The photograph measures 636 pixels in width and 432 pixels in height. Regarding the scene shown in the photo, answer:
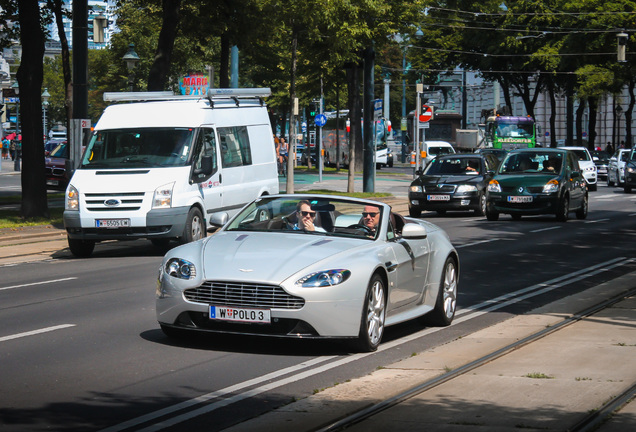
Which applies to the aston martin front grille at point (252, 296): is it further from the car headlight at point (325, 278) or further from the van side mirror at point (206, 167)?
the van side mirror at point (206, 167)

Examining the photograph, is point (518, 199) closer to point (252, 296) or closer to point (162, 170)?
point (162, 170)

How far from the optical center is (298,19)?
36625mm

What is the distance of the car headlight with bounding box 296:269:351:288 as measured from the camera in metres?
9.01

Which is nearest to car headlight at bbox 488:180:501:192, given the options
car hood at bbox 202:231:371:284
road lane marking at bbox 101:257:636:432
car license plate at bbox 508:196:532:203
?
car license plate at bbox 508:196:532:203

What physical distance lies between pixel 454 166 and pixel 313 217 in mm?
20655

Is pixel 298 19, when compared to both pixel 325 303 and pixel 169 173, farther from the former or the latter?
pixel 325 303

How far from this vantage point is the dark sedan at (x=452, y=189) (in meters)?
29.2

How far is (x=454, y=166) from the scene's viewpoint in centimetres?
3067

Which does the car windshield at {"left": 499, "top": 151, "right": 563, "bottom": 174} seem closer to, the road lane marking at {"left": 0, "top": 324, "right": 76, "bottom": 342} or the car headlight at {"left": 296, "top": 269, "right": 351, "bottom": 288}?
the road lane marking at {"left": 0, "top": 324, "right": 76, "bottom": 342}

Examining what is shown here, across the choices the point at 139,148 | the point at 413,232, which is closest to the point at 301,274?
the point at 413,232

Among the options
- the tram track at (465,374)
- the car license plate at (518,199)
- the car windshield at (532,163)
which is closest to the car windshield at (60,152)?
the car windshield at (532,163)

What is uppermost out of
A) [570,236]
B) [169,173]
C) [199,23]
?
[199,23]

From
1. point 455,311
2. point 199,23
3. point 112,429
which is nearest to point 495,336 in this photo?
point 455,311

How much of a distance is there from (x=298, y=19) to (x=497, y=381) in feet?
96.9
